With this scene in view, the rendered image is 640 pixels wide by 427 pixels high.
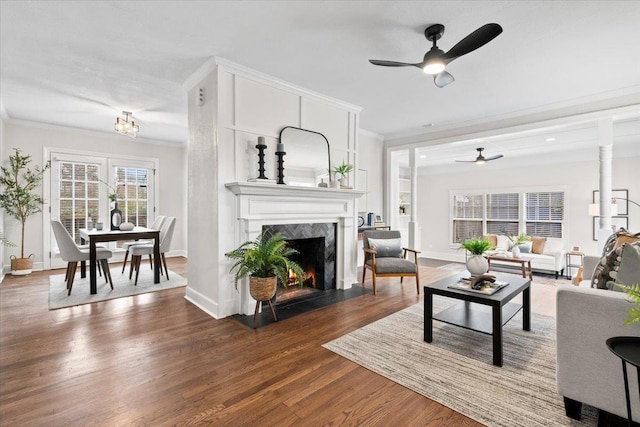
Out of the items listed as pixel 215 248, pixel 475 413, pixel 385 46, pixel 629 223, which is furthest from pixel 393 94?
pixel 629 223

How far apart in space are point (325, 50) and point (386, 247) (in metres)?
2.76

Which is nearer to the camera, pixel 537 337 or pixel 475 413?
pixel 475 413

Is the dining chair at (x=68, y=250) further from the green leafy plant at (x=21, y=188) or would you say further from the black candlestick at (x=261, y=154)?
the black candlestick at (x=261, y=154)

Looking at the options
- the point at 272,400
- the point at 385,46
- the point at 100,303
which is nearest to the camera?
the point at 272,400

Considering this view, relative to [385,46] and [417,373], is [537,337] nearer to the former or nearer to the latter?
[417,373]

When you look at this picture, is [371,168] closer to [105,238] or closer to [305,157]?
[305,157]

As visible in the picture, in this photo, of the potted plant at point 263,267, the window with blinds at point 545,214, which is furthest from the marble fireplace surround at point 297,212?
the window with blinds at point 545,214

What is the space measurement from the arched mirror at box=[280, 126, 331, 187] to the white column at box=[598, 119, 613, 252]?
370 centimetres

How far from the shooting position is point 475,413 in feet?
5.84

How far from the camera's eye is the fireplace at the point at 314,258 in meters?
4.10

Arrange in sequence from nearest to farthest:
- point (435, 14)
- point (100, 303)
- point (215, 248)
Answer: point (435, 14), point (215, 248), point (100, 303)

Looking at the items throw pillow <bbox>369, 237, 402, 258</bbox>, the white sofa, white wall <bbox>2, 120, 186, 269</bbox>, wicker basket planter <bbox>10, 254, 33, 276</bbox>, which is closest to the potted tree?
throw pillow <bbox>369, 237, 402, 258</bbox>

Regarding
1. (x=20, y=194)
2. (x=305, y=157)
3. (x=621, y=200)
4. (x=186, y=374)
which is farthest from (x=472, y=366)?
(x=20, y=194)

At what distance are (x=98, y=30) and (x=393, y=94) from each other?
326 cm
